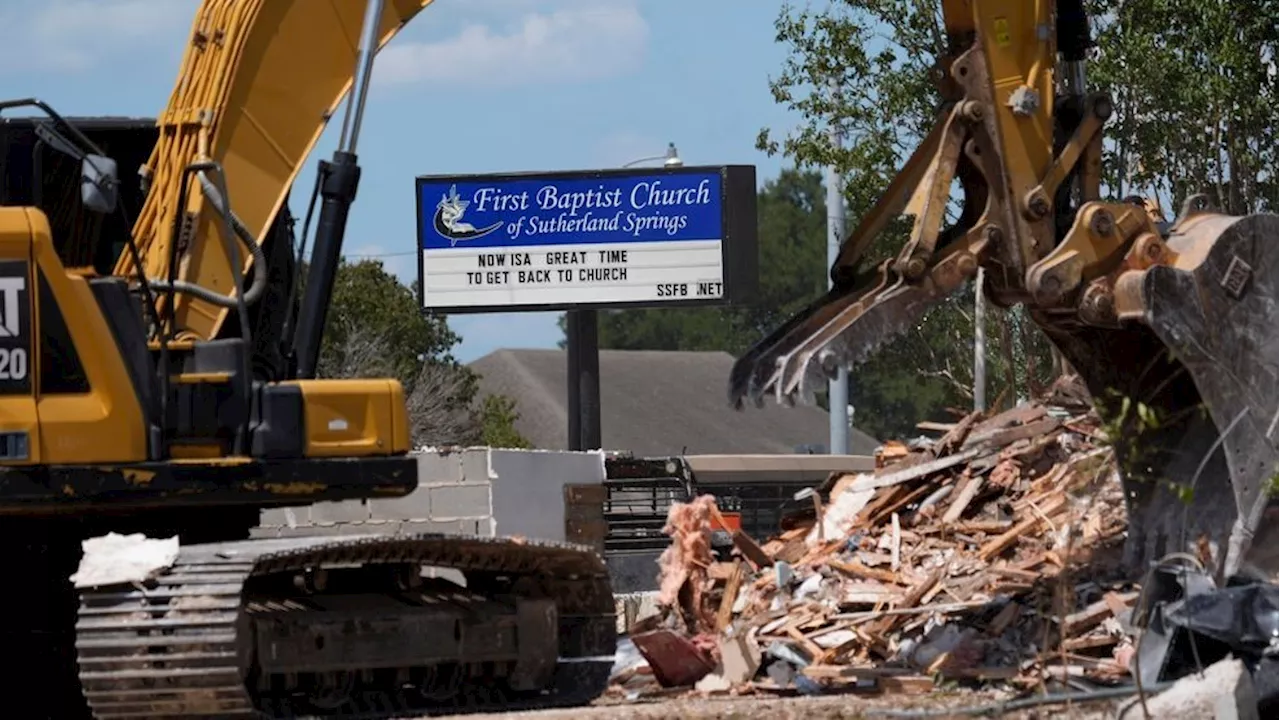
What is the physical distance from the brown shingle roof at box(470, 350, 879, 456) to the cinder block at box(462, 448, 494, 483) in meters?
45.8

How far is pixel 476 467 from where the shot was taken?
21984 millimetres

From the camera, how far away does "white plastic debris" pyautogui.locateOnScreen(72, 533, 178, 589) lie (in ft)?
37.9

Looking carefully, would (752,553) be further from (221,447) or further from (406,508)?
(221,447)

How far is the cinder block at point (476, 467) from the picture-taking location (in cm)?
2192

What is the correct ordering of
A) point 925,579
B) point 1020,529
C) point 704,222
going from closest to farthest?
point 925,579
point 1020,529
point 704,222

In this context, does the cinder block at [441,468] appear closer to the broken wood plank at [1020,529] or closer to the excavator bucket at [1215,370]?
the broken wood plank at [1020,529]

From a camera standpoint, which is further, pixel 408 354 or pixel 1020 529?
pixel 408 354

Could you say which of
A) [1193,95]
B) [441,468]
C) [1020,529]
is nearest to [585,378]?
[1193,95]

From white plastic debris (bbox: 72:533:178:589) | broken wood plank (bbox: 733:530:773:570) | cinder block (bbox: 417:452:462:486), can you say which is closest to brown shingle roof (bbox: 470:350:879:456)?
cinder block (bbox: 417:452:462:486)

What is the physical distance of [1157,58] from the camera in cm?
3281

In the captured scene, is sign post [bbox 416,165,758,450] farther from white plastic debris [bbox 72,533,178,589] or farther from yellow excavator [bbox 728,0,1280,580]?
white plastic debris [bbox 72,533,178,589]

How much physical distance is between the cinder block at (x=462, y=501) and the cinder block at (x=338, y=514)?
0.64 m

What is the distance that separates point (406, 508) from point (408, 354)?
34.3 m

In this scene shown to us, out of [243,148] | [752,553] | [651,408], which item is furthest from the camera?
[651,408]
